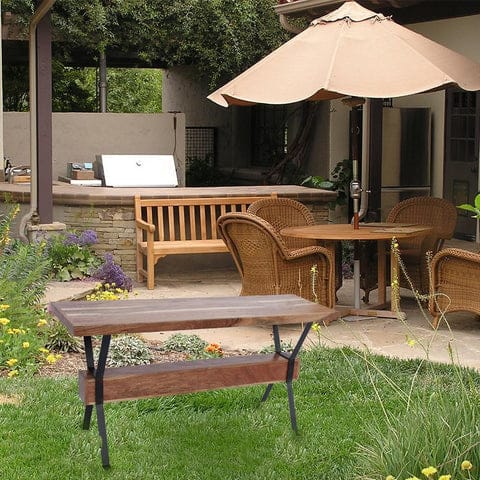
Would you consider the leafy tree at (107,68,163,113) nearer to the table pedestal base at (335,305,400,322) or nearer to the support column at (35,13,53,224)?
the support column at (35,13,53,224)

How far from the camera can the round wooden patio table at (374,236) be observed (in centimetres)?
789

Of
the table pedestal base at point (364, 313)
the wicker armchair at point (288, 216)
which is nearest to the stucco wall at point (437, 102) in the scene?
the wicker armchair at point (288, 216)

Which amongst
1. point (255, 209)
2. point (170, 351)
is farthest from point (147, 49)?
point (170, 351)

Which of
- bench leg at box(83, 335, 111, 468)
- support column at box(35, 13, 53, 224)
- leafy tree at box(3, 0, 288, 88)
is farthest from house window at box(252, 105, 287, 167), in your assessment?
bench leg at box(83, 335, 111, 468)

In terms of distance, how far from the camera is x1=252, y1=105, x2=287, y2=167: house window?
1753cm

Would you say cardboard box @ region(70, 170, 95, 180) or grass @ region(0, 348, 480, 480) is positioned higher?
cardboard box @ region(70, 170, 95, 180)

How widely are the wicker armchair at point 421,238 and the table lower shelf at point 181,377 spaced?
13.7 ft

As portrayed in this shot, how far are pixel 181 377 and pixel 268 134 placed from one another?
13941 millimetres

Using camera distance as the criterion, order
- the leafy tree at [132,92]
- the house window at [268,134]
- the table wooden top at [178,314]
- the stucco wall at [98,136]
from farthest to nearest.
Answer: the leafy tree at [132,92] < the house window at [268,134] < the stucco wall at [98,136] < the table wooden top at [178,314]

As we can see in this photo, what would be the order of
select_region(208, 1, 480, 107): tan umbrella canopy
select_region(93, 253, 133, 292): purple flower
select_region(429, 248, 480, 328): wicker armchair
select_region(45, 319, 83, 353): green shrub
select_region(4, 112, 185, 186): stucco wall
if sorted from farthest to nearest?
select_region(4, 112, 185, 186): stucco wall < select_region(93, 253, 133, 292): purple flower < select_region(208, 1, 480, 107): tan umbrella canopy < select_region(429, 248, 480, 328): wicker armchair < select_region(45, 319, 83, 353): green shrub

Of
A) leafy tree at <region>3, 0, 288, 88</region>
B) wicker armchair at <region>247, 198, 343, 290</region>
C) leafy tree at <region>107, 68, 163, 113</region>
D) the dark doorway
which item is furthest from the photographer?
leafy tree at <region>107, 68, 163, 113</region>

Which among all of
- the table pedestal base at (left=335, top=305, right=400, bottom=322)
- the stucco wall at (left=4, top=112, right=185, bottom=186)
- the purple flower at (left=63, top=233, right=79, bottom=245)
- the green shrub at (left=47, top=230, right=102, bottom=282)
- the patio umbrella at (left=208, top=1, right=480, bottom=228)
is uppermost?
the patio umbrella at (left=208, top=1, right=480, bottom=228)

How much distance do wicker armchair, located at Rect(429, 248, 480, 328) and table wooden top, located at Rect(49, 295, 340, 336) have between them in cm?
275

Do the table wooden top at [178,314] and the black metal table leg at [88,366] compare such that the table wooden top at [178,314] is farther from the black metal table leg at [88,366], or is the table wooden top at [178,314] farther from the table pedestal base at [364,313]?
the table pedestal base at [364,313]
